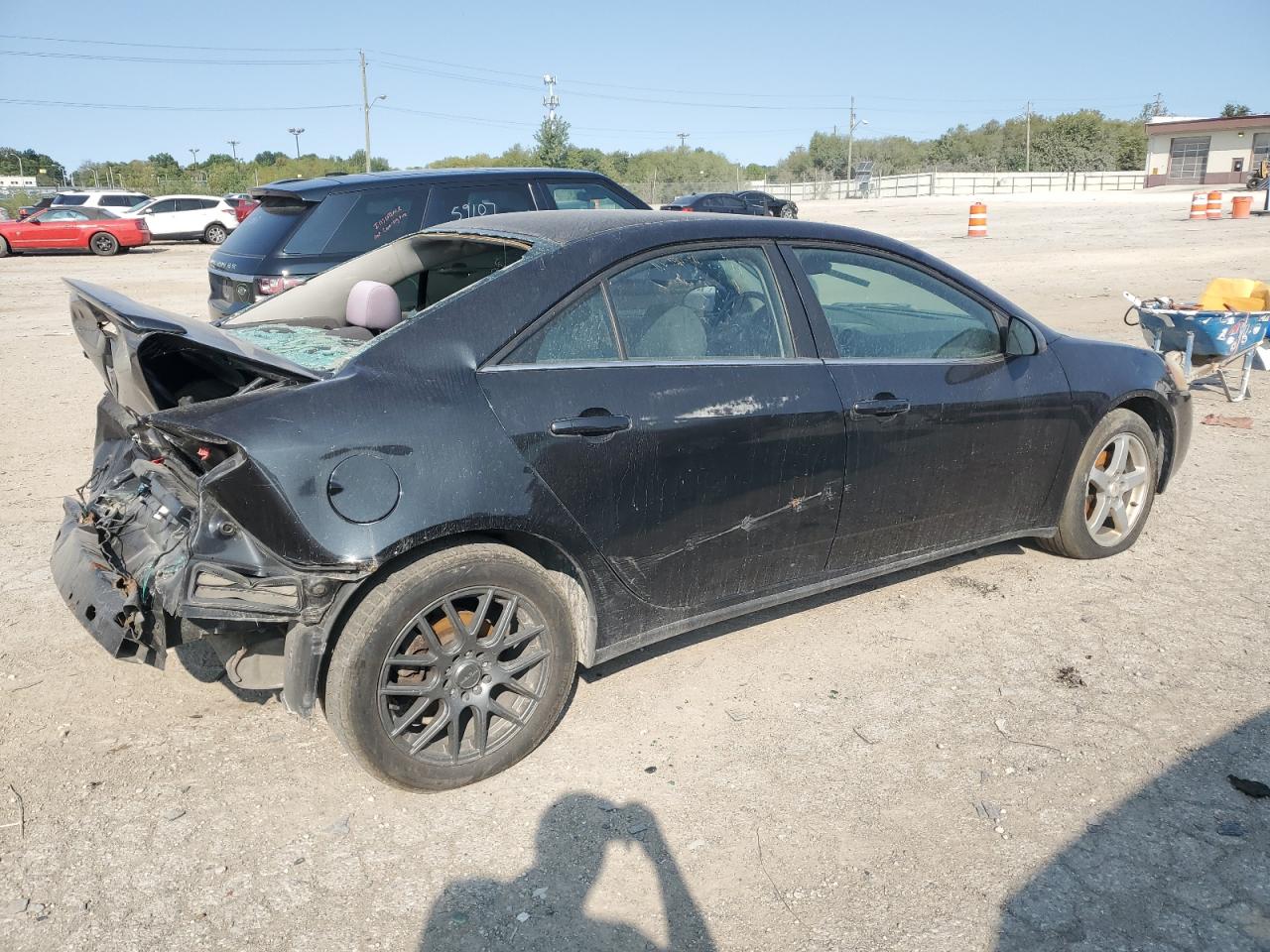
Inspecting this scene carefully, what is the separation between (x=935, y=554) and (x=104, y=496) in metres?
3.20

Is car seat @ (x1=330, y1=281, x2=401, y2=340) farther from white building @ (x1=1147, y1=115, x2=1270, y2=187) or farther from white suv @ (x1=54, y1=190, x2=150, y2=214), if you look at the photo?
white building @ (x1=1147, y1=115, x2=1270, y2=187)

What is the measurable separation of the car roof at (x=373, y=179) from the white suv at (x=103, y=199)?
1048 inches

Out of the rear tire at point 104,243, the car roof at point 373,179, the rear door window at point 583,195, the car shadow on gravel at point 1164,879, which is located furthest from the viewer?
the rear tire at point 104,243

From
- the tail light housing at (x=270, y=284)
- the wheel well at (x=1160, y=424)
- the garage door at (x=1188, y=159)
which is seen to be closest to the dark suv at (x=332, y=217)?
the tail light housing at (x=270, y=284)

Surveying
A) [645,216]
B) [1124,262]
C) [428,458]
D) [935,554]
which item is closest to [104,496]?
[428,458]

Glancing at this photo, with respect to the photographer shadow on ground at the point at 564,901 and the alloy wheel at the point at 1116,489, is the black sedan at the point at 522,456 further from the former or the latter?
the alloy wheel at the point at 1116,489

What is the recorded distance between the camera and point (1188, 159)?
64.4 metres

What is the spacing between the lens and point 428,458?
2.88 metres

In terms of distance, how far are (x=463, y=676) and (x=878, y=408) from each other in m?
1.81

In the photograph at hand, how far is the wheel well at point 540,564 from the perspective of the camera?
114 inches

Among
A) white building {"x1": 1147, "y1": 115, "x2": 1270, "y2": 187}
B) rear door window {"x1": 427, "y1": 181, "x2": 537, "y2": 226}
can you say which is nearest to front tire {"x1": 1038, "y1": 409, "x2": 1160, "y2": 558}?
rear door window {"x1": 427, "y1": 181, "x2": 537, "y2": 226}

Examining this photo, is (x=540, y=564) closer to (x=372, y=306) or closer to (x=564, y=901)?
(x=564, y=901)

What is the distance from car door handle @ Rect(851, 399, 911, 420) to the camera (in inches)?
146

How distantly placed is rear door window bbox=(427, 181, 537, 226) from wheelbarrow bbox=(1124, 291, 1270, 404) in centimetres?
477
